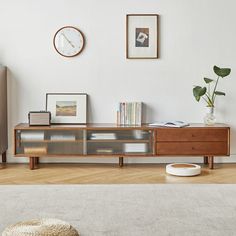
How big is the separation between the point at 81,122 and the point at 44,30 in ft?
3.76

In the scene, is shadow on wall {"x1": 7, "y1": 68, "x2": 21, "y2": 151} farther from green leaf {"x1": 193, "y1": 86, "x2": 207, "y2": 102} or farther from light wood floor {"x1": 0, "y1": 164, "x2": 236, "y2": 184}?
green leaf {"x1": 193, "y1": 86, "x2": 207, "y2": 102}

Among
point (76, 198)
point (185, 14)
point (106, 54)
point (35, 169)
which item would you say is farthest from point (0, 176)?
point (185, 14)

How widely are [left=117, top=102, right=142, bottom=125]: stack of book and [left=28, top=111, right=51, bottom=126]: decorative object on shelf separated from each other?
810mm

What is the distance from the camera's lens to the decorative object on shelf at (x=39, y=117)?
4.80 metres

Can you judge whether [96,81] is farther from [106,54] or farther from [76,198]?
[76,198]

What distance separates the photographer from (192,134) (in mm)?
4691

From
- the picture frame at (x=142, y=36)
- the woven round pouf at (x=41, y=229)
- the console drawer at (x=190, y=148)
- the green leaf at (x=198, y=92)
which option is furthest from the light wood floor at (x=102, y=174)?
the woven round pouf at (x=41, y=229)

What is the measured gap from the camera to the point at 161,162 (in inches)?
201

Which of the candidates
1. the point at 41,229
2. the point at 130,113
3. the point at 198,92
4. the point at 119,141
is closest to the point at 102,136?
the point at 119,141

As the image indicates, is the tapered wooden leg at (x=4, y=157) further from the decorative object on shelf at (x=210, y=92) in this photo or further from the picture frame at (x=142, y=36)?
the decorative object on shelf at (x=210, y=92)

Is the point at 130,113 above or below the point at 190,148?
above

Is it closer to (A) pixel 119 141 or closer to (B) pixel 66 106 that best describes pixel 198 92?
(A) pixel 119 141

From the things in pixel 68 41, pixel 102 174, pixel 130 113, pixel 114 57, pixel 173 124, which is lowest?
Answer: pixel 102 174

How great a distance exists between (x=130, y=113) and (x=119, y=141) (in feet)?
1.20
